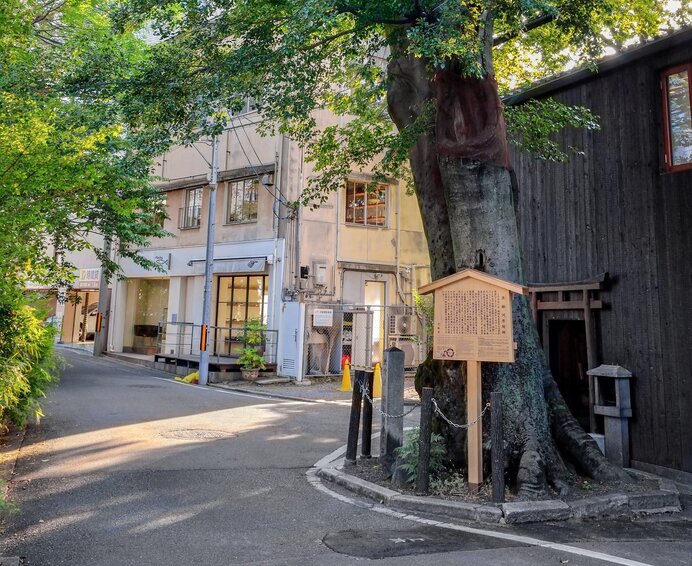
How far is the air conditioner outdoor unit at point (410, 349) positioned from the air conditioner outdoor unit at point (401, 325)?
0.23 meters

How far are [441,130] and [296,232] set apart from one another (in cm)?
1198

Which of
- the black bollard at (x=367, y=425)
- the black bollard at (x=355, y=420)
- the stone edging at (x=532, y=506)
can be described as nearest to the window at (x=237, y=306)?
the black bollard at (x=367, y=425)

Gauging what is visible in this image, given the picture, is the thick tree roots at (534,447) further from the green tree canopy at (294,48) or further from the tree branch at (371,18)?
the tree branch at (371,18)

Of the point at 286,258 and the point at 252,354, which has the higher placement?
the point at 286,258

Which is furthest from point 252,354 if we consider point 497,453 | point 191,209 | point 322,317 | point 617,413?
point 497,453

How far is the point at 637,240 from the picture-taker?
28.3 feet

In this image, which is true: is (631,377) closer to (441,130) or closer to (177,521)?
(441,130)

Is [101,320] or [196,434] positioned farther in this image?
[101,320]

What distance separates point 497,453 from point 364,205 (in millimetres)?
15821

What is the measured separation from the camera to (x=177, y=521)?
5492mm

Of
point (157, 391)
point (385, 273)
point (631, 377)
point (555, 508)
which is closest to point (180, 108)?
point (555, 508)

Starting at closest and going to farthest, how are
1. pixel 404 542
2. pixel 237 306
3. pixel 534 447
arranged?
pixel 404 542 → pixel 534 447 → pixel 237 306

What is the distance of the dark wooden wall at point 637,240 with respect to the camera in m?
7.96

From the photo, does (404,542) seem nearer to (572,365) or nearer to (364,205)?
(572,365)
